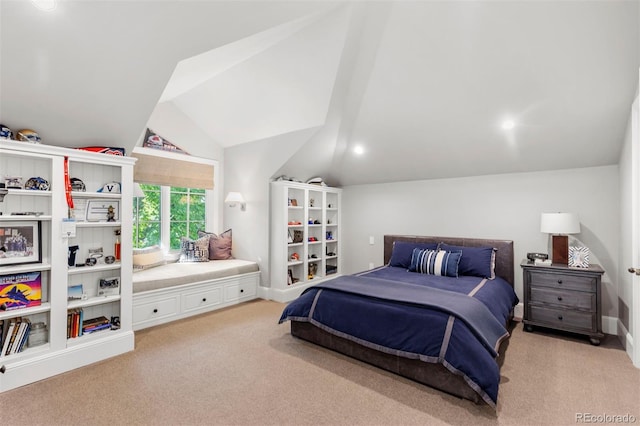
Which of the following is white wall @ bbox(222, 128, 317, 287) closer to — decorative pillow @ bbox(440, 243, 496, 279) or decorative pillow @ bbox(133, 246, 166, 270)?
decorative pillow @ bbox(133, 246, 166, 270)

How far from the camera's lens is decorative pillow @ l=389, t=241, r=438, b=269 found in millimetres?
4262

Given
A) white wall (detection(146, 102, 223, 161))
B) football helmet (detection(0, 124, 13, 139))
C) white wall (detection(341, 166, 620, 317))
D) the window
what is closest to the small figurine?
football helmet (detection(0, 124, 13, 139))

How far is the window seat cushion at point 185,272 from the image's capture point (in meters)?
3.50

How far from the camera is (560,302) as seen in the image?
3.26 m

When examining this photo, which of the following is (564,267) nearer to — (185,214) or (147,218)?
(185,214)

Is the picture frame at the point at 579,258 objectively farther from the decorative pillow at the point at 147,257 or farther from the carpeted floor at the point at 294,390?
the decorative pillow at the point at 147,257

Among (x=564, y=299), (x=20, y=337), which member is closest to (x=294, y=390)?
(x=20, y=337)

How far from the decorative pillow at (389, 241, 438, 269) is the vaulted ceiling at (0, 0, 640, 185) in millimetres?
1127

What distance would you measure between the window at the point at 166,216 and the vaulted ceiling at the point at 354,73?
139 centimetres

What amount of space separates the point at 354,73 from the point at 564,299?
319 centimetres

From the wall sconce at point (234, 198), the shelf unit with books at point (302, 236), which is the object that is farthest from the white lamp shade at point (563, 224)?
the wall sconce at point (234, 198)

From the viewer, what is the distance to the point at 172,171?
4.44m

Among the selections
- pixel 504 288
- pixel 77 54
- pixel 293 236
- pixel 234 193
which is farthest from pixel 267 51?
pixel 504 288

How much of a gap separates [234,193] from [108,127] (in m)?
2.13
